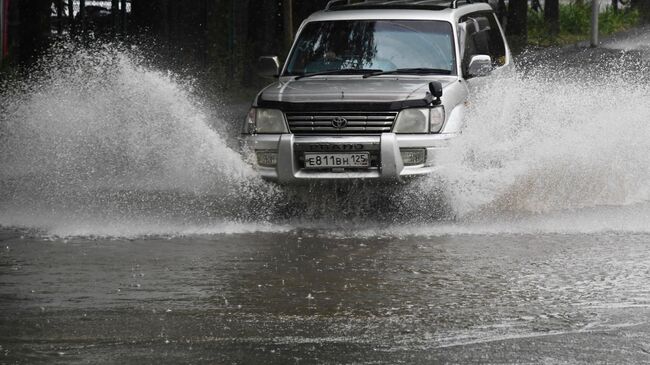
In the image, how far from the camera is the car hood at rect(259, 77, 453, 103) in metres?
10.8

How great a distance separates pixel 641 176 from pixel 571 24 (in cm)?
2928

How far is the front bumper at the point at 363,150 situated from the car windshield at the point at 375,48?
4.33 feet

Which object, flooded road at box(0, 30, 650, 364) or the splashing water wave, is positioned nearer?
flooded road at box(0, 30, 650, 364)

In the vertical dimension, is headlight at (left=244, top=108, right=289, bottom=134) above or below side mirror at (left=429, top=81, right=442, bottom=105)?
below

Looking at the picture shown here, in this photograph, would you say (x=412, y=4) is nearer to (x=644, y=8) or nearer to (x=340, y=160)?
(x=340, y=160)

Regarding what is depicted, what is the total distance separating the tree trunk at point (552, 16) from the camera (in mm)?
38469

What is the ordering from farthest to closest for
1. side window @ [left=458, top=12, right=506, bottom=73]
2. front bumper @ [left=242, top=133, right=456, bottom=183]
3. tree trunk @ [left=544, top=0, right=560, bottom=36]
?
tree trunk @ [left=544, top=0, right=560, bottom=36] → side window @ [left=458, top=12, right=506, bottom=73] → front bumper @ [left=242, top=133, right=456, bottom=183]

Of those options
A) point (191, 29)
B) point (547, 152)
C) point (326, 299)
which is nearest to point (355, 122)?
point (547, 152)

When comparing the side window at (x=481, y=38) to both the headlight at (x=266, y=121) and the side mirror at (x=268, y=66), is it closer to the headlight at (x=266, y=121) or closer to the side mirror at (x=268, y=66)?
the side mirror at (x=268, y=66)

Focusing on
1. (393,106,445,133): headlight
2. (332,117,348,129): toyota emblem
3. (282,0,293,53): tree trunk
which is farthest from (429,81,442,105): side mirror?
(282,0,293,53): tree trunk

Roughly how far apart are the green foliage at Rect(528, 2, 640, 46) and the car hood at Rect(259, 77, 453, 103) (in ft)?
84.9

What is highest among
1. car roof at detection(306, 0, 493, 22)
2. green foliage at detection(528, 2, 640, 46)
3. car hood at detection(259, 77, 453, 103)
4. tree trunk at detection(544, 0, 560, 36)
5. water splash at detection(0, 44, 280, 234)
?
car roof at detection(306, 0, 493, 22)

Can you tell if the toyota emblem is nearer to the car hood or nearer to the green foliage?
the car hood

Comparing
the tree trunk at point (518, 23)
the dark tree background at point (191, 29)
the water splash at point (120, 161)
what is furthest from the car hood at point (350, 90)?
the tree trunk at point (518, 23)
